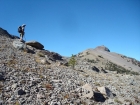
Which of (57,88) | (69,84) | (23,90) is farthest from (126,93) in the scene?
(23,90)

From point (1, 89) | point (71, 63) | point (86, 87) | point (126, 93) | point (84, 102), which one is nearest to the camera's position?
point (1, 89)

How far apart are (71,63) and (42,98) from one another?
823 inches

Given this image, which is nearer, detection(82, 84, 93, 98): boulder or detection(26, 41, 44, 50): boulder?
detection(82, 84, 93, 98): boulder

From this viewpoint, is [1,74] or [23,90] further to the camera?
[1,74]

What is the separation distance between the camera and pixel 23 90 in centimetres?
1567

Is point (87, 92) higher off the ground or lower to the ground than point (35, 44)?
lower

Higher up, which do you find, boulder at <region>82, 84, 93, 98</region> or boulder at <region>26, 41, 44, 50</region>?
boulder at <region>26, 41, 44, 50</region>

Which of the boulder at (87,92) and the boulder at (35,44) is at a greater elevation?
the boulder at (35,44)

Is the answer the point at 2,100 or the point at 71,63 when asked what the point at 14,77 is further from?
the point at 71,63

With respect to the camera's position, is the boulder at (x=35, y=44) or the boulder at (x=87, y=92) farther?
the boulder at (x=35, y=44)

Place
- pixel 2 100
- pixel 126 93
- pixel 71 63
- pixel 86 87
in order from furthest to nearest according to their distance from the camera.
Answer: pixel 71 63, pixel 126 93, pixel 86 87, pixel 2 100

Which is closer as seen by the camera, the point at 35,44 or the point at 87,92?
the point at 87,92

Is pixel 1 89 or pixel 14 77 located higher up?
pixel 14 77

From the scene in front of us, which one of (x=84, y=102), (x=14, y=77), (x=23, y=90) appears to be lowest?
(x=84, y=102)
